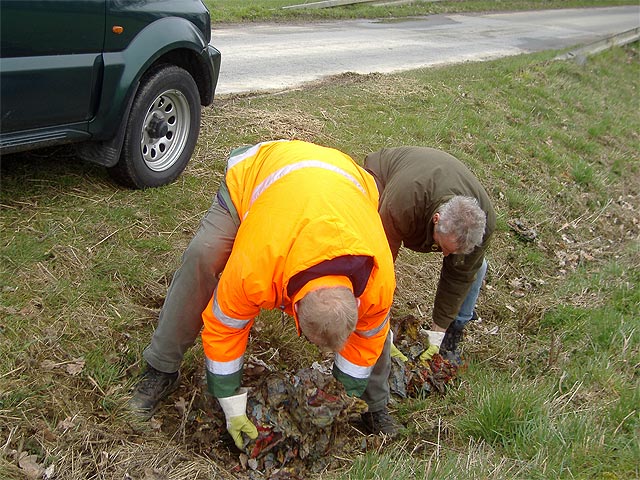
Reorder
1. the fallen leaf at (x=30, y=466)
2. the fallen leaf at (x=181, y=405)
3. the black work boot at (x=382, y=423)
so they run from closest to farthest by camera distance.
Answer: the fallen leaf at (x=30, y=466) < the fallen leaf at (x=181, y=405) < the black work boot at (x=382, y=423)

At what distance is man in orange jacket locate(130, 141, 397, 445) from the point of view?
259cm

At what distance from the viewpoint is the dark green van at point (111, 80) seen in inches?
147

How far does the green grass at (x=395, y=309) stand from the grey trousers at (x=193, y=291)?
309 millimetres

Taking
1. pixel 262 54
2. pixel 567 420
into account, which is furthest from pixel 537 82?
pixel 567 420

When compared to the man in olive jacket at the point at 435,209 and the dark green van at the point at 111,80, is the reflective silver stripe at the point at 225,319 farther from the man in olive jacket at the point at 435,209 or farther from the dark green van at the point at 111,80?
the dark green van at the point at 111,80

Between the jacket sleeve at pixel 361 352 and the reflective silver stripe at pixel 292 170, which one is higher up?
the reflective silver stripe at pixel 292 170

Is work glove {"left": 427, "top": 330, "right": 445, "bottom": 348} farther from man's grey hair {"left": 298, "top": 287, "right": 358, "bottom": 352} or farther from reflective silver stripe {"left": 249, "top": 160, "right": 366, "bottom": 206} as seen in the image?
man's grey hair {"left": 298, "top": 287, "right": 358, "bottom": 352}

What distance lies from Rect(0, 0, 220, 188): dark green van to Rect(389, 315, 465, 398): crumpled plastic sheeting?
7.31 feet

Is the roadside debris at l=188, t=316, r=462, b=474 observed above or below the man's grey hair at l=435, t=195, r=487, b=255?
below

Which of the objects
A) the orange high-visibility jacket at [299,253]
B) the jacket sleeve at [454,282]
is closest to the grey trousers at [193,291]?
the orange high-visibility jacket at [299,253]

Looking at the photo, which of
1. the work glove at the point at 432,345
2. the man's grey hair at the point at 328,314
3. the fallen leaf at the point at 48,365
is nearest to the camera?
the man's grey hair at the point at 328,314

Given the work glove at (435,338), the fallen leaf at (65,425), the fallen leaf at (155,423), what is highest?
the work glove at (435,338)

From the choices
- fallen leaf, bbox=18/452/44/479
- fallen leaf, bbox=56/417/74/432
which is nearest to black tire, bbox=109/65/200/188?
fallen leaf, bbox=56/417/74/432

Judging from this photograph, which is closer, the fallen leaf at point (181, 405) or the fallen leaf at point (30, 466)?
the fallen leaf at point (30, 466)
